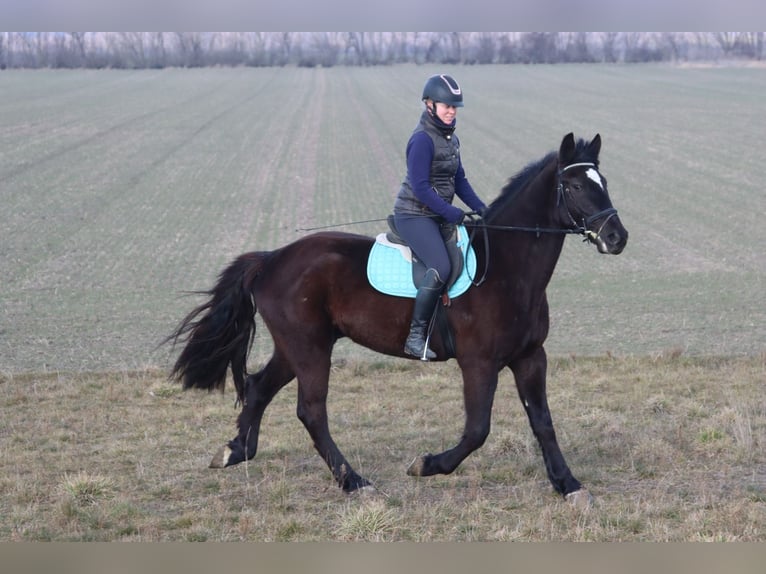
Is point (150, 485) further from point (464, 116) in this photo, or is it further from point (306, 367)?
point (464, 116)

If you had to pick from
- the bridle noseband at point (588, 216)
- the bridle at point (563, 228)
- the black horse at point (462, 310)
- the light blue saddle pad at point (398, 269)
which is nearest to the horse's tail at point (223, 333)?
the black horse at point (462, 310)

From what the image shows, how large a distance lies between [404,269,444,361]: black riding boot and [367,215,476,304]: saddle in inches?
3.6

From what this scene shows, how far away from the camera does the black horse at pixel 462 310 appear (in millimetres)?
6090

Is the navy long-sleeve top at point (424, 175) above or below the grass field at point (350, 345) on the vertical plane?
above

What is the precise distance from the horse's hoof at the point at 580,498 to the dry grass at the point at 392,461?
0.24 ft

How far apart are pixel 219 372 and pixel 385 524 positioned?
2.33 metres

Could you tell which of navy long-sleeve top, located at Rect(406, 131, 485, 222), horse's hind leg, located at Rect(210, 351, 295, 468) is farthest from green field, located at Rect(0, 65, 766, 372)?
navy long-sleeve top, located at Rect(406, 131, 485, 222)

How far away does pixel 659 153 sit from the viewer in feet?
136

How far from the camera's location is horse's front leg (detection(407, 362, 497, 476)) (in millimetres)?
6105

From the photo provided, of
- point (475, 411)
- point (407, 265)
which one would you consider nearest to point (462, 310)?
point (407, 265)

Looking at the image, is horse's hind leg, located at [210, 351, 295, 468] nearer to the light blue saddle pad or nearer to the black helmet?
the light blue saddle pad

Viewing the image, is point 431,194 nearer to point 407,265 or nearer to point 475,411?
point 407,265

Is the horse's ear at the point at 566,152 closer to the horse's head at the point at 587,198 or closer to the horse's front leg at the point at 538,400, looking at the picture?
the horse's head at the point at 587,198

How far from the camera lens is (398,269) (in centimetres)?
634
